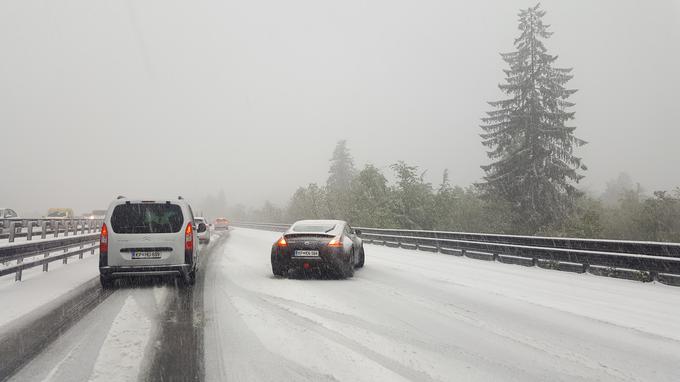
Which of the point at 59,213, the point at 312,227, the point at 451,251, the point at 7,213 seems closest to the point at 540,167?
the point at 451,251

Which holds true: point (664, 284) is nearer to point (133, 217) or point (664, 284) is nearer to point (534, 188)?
point (133, 217)

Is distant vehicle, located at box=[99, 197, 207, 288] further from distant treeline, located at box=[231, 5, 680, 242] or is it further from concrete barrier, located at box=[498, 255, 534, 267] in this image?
distant treeline, located at box=[231, 5, 680, 242]

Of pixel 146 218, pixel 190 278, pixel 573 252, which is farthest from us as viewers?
pixel 573 252

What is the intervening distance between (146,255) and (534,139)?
26.1m

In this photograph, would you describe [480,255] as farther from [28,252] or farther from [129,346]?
[28,252]

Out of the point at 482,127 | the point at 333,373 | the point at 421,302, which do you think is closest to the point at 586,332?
the point at 421,302

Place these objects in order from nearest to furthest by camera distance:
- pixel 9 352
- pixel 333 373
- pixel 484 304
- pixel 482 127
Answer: pixel 333 373
pixel 9 352
pixel 484 304
pixel 482 127

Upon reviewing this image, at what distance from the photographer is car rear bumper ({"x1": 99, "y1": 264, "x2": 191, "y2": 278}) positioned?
26.7ft

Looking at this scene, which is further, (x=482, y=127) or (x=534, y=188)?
(x=482, y=127)

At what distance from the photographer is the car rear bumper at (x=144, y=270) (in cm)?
815

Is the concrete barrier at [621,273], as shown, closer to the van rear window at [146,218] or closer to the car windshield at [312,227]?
the car windshield at [312,227]

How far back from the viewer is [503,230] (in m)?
33.9

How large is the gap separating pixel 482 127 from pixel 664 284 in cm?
2445

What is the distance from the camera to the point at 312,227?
1030 cm
